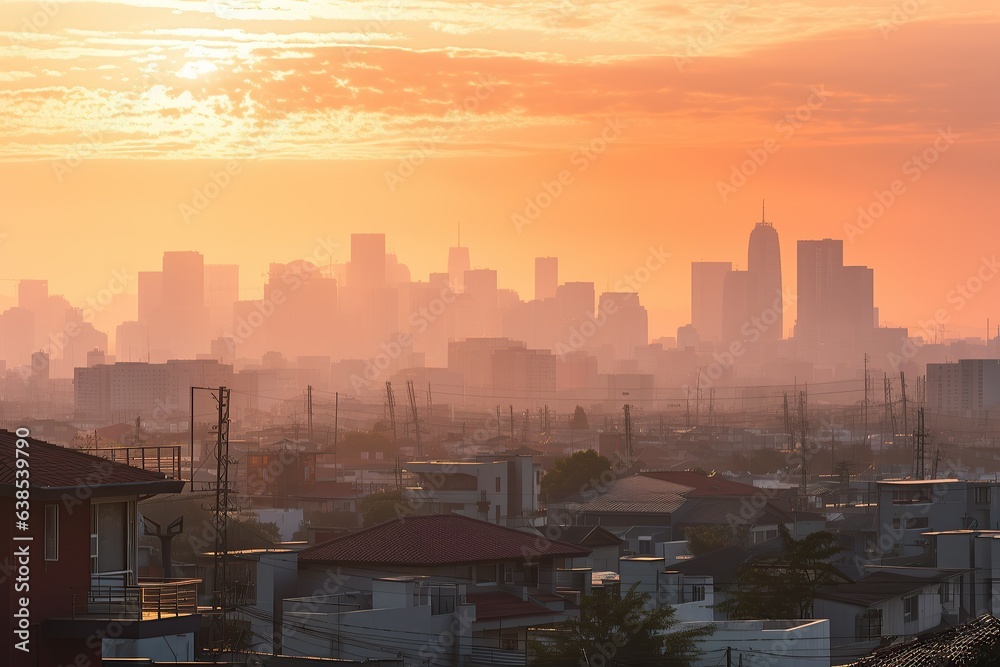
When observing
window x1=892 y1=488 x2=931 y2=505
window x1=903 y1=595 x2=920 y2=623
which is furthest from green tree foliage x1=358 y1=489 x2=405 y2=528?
window x1=903 y1=595 x2=920 y2=623

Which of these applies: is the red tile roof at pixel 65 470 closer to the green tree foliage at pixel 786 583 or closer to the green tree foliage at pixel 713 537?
the green tree foliage at pixel 786 583

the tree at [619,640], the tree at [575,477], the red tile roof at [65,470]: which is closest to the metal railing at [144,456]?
the red tile roof at [65,470]

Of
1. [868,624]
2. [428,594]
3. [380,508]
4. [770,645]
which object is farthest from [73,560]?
[380,508]

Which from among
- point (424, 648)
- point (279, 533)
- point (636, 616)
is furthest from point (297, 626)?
point (279, 533)

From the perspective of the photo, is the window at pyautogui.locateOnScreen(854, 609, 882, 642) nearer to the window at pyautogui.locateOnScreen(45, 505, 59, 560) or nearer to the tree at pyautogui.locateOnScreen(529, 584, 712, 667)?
the tree at pyautogui.locateOnScreen(529, 584, 712, 667)

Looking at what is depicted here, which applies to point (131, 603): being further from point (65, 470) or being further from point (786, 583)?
point (786, 583)

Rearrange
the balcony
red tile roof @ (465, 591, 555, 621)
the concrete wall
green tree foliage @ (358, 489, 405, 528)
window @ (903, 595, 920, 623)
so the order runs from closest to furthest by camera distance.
A: the balcony
the concrete wall
red tile roof @ (465, 591, 555, 621)
window @ (903, 595, 920, 623)
green tree foliage @ (358, 489, 405, 528)

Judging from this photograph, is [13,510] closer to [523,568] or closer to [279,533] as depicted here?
[523,568]
